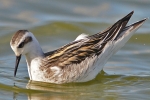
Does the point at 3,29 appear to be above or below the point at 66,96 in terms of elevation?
above

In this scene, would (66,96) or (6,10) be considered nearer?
(66,96)

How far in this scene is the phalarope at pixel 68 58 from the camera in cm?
1151

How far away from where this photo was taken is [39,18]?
15.5m

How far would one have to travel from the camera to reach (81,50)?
11773mm

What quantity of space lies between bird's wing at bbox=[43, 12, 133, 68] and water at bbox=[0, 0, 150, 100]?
19.7 inches

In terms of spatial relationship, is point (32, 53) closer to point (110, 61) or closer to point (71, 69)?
point (71, 69)

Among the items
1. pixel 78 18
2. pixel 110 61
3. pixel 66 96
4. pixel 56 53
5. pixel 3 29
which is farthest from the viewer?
pixel 78 18

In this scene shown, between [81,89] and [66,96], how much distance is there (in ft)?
1.88

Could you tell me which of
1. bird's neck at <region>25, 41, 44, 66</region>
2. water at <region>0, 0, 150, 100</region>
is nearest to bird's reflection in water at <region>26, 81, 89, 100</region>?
water at <region>0, 0, 150, 100</region>

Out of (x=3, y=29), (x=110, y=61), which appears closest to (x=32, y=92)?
(x=110, y=61)

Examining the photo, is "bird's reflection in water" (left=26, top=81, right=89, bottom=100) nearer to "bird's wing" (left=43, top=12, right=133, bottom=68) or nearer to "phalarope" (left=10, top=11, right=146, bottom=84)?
"phalarope" (left=10, top=11, right=146, bottom=84)

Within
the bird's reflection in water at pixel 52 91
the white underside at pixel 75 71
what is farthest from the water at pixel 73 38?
the white underside at pixel 75 71

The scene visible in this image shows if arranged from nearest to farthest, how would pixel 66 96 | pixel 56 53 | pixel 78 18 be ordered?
pixel 66 96 < pixel 56 53 < pixel 78 18

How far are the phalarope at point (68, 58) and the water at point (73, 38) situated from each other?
0.20 meters
